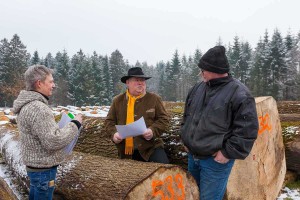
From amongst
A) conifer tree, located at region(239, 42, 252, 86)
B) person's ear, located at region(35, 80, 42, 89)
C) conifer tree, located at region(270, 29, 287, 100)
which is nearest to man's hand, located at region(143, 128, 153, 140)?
person's ear, located at region(35, 80, 42, 89)

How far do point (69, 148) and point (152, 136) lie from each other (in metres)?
1.14

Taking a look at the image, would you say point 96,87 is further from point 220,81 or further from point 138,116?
point 220,81

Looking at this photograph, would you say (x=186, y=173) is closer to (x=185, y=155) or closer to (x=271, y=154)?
(x=185, y=155)

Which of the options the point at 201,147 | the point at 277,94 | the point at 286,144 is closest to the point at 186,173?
the point at 201,147

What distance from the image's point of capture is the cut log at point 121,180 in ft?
10.6

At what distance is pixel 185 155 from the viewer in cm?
496

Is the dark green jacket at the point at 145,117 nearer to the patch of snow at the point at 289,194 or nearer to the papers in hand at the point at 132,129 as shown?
the papers in hand at the point at 132,129

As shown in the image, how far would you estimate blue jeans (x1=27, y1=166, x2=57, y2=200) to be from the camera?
121 inches

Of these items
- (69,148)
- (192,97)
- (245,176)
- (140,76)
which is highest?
(140,76)

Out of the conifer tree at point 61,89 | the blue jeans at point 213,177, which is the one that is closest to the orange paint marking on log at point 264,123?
the blue jeans at point 213,177

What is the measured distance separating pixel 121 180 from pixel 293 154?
4.22 metres

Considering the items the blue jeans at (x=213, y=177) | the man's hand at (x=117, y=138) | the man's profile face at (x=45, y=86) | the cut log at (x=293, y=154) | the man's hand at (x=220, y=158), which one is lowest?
the cut log at (x=293, y=154)

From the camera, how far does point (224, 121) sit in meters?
A: 3.05

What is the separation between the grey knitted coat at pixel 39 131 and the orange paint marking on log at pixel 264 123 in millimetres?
2820
